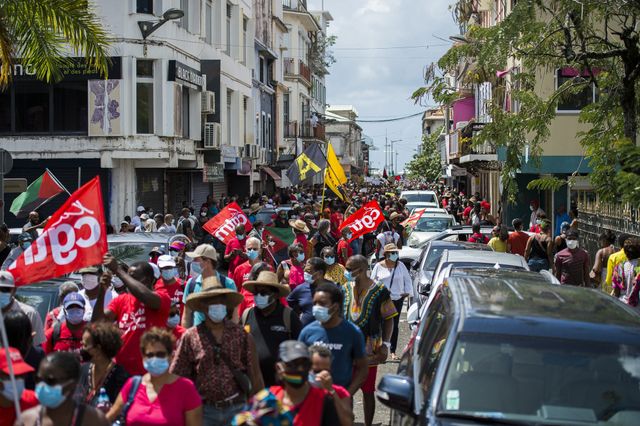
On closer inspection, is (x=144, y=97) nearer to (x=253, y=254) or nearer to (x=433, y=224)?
(x=433, y=224)

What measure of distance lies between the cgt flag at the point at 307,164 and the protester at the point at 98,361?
2438cm

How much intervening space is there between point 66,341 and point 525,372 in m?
3.58

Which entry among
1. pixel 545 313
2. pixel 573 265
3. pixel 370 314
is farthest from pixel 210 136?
pixel 545 313

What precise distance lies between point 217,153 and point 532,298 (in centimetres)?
2731

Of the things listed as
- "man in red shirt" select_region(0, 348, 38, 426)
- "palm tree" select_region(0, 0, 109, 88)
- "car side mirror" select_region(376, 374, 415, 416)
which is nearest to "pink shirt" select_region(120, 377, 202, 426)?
"man in red shirt" select_region(0, 348, 38, 426)

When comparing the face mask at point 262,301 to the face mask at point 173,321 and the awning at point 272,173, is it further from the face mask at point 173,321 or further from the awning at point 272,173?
the awning at point 272,173

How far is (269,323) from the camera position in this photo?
25.6ft

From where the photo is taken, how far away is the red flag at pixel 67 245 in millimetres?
7613

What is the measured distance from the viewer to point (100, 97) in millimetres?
27297

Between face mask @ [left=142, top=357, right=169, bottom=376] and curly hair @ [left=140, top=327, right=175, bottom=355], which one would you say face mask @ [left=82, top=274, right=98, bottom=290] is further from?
face mask @ [left=142, top=357, right=169, bottom=376]

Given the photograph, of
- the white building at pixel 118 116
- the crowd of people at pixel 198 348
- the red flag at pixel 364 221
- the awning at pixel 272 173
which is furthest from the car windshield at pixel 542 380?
the awning at pixel 272 173

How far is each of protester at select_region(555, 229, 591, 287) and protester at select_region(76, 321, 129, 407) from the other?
10455mm

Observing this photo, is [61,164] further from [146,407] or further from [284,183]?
[284,183]

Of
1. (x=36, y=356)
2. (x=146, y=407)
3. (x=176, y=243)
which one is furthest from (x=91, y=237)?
(x=176, y=243)
